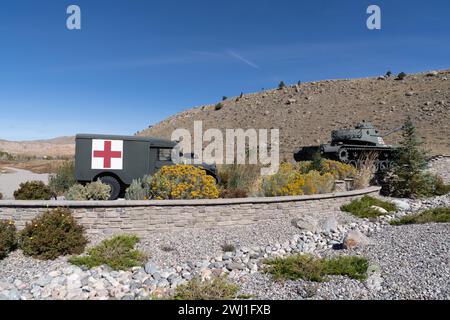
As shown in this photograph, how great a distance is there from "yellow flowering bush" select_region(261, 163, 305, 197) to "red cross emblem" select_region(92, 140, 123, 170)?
491cm

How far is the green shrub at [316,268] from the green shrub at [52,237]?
3931mm

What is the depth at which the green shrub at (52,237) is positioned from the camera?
627 cm

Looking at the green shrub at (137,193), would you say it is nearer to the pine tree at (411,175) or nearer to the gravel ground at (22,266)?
the gravel ground at (22,266)

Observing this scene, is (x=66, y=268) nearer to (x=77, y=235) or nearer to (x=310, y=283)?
(x=77, y=235)

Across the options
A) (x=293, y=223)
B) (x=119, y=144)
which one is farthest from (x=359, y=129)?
(x=119, y=144)

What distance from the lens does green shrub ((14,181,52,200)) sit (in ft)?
29.2

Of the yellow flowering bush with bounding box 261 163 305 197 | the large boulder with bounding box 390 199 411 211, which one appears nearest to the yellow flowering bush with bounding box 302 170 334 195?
the yellow flowering bush with bounding box 261 163 305 197

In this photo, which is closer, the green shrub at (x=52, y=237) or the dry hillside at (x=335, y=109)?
the green shrub at (x=52, y=237)

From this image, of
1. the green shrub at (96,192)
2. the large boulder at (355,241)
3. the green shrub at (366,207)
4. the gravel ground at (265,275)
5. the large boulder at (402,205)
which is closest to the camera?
the gravel ground at (265,275)

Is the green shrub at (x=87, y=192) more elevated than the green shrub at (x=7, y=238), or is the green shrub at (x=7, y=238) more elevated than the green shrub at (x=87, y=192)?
the green shrub at (x=87, y=192)

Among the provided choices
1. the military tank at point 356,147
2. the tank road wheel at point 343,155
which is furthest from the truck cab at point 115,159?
the tank road wheel at point 343,155

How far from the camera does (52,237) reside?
6355 mm

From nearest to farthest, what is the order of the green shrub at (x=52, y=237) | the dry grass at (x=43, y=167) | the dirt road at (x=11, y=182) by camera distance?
the green shrub at (x=52, y=237) < the dirt road at (x=11, y=182) < the dry grass at (x=43, y=167)

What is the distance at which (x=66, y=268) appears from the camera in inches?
225
